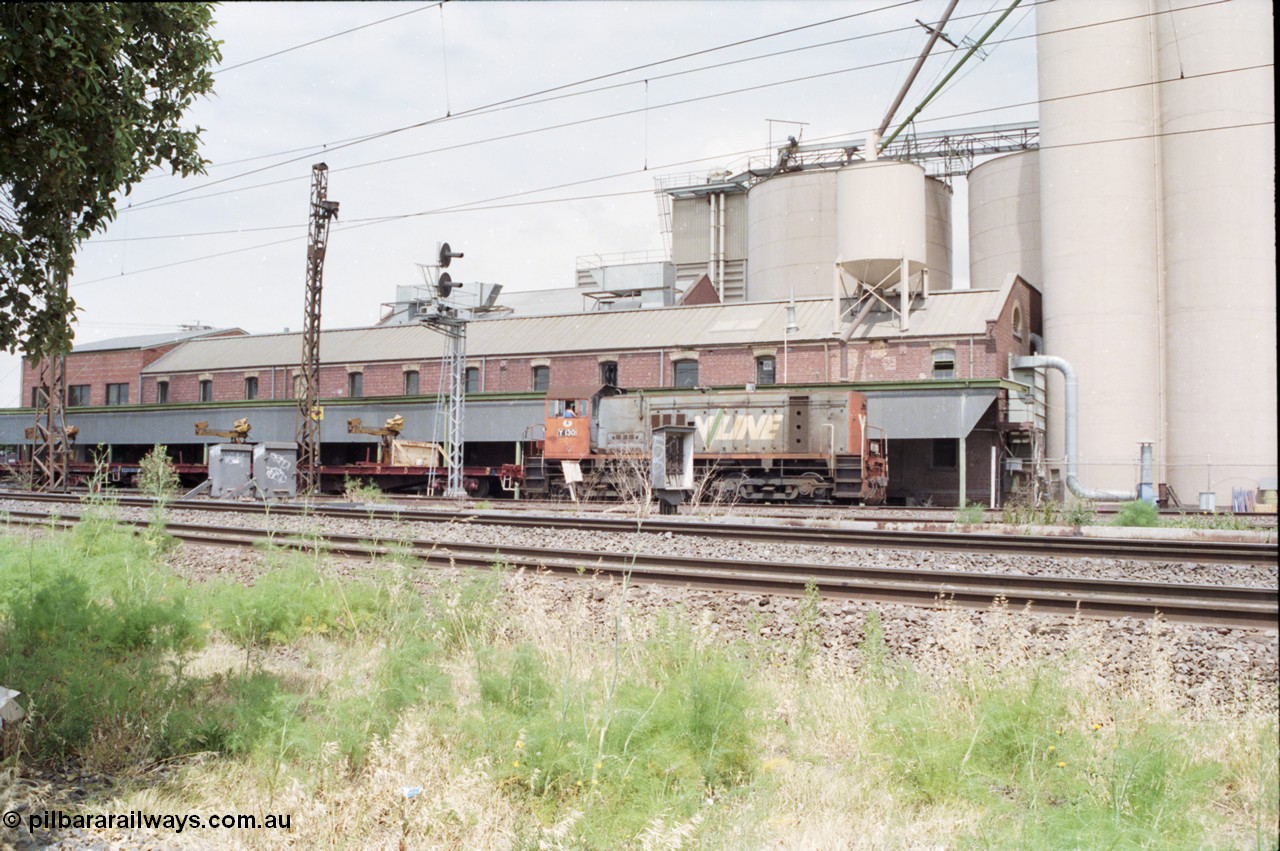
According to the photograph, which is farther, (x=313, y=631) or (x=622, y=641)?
(x=313, y=631)

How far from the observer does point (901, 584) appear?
9336mm

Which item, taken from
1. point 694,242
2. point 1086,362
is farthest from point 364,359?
point 1086,362

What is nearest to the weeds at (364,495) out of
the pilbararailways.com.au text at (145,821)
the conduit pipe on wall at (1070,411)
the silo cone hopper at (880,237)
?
the pilbararailways.com.au text at (145,821)

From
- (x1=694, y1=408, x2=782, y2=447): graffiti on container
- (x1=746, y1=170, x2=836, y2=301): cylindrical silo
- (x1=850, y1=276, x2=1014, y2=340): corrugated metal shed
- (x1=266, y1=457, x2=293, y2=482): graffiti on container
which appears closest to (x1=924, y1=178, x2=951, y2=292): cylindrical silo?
(x1=746, y1=170, x2=836, y2=301): cylindrical silo

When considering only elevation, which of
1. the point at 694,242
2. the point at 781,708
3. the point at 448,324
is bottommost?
the point at 781,708

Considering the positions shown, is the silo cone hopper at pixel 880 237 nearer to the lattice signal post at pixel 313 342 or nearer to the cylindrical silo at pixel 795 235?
the cylindrical silo at pixel 795 235

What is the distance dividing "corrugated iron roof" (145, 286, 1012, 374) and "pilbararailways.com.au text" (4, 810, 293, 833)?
30.1 m

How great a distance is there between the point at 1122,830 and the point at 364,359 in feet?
134

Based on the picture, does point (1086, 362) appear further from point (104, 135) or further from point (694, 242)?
point (104, 135)

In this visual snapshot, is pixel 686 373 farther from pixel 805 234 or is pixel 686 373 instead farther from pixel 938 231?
pixel 938 231

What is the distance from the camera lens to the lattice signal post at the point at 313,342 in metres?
28.8

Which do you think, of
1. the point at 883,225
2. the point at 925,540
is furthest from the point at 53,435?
the point at 883,225

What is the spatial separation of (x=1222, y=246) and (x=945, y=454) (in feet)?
35.7

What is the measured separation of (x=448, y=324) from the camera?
92.4 ft
